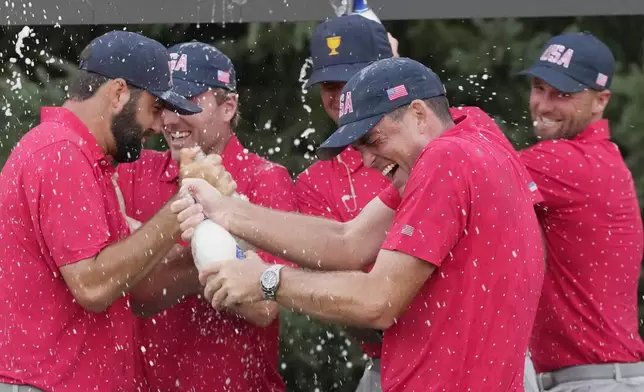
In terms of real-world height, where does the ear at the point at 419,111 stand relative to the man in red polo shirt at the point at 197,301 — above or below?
above

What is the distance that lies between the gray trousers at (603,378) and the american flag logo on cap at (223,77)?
2.03 meters

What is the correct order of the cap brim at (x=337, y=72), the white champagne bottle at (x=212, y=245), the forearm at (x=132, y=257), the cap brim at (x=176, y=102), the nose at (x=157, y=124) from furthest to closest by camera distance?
1. the cap brim at (x=337, y=72)
2. the nose at (x=157, y=124)
3. the cap brim at (x=176, y=102)
4. the forearm at (x=132, y=257)
5. the white champagne bottle at (x=212, y=245)

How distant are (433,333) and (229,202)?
1217 mm

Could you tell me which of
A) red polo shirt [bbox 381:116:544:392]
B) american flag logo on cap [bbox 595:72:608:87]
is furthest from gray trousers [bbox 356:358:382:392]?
american flag logo on cap [bbox 595:72:608:87]

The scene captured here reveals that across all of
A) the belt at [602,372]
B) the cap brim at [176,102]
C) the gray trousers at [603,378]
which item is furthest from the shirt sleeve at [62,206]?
the belt at [602,372]

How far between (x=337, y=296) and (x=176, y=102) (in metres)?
1.55

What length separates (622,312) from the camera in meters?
6.40

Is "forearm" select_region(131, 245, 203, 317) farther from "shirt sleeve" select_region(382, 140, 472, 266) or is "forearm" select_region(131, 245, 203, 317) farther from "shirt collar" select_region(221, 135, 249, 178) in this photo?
"shirt sleeve" select_region(382, 140, 472, 266)

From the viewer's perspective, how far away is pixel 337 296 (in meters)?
4.59

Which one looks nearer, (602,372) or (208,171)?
(208,171)

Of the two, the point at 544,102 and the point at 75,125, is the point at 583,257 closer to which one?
the point at 544,102

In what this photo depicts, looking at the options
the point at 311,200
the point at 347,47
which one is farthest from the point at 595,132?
the point at 311,200

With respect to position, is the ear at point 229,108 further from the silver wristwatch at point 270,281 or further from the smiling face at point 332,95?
the silver wristwatch at point 270,281

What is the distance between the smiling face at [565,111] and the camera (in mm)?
6645
